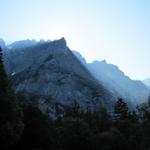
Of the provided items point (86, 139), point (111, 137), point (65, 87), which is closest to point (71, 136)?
point (86, 139)

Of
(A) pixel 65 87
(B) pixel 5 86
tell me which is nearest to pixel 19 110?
(B) pixel 5 86

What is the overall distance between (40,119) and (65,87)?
13597 centimetres

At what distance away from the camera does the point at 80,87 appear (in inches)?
7608

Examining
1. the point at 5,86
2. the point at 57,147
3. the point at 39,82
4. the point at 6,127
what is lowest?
the point at 57,147

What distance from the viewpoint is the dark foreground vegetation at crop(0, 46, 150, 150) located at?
43250mm

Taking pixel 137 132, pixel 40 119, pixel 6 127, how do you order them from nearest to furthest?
pixel 6 127 < pixel 40 119 < pixel 137 132

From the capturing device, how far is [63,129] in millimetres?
67875

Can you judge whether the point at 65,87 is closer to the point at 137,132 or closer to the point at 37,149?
the point at 137,132

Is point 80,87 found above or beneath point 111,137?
above

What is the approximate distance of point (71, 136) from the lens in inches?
2569

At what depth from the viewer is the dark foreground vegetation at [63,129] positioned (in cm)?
4325

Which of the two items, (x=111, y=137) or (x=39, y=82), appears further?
(x=39, y=82)

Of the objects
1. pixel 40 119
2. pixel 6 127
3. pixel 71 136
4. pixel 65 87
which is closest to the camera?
pixel 6 127

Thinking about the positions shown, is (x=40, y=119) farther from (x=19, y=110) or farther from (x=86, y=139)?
(x=86, y=139)
